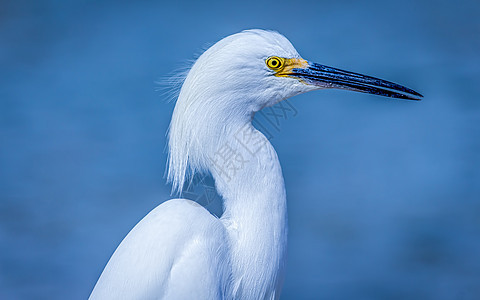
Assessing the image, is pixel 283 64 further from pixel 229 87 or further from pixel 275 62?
pixel 229 87

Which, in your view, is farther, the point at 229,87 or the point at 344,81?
the point at 344,81

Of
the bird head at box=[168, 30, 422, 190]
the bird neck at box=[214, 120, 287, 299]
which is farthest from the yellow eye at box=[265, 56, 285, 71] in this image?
the bird neck at box=[214, 120, 287, 299]

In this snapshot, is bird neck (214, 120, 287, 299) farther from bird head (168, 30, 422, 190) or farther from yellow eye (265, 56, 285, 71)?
yellow eye (265, 56, 285, 71)

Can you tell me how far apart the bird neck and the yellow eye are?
19 cm

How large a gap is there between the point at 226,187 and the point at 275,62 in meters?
0.42

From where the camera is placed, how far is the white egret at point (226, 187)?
1.64m

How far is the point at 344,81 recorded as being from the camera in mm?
1764

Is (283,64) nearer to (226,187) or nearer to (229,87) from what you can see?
(229,87)

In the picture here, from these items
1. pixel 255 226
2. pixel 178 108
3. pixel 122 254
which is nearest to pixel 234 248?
pixel 255 226

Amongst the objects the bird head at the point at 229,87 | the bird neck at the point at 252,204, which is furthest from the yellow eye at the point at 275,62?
the bird neck at the point at 252,204

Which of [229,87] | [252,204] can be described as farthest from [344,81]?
[252,204]

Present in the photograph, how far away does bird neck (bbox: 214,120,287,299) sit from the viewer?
65.1 inches

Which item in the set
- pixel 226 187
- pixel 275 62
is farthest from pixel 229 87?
pixel 226 187

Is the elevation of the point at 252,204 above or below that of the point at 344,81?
below
